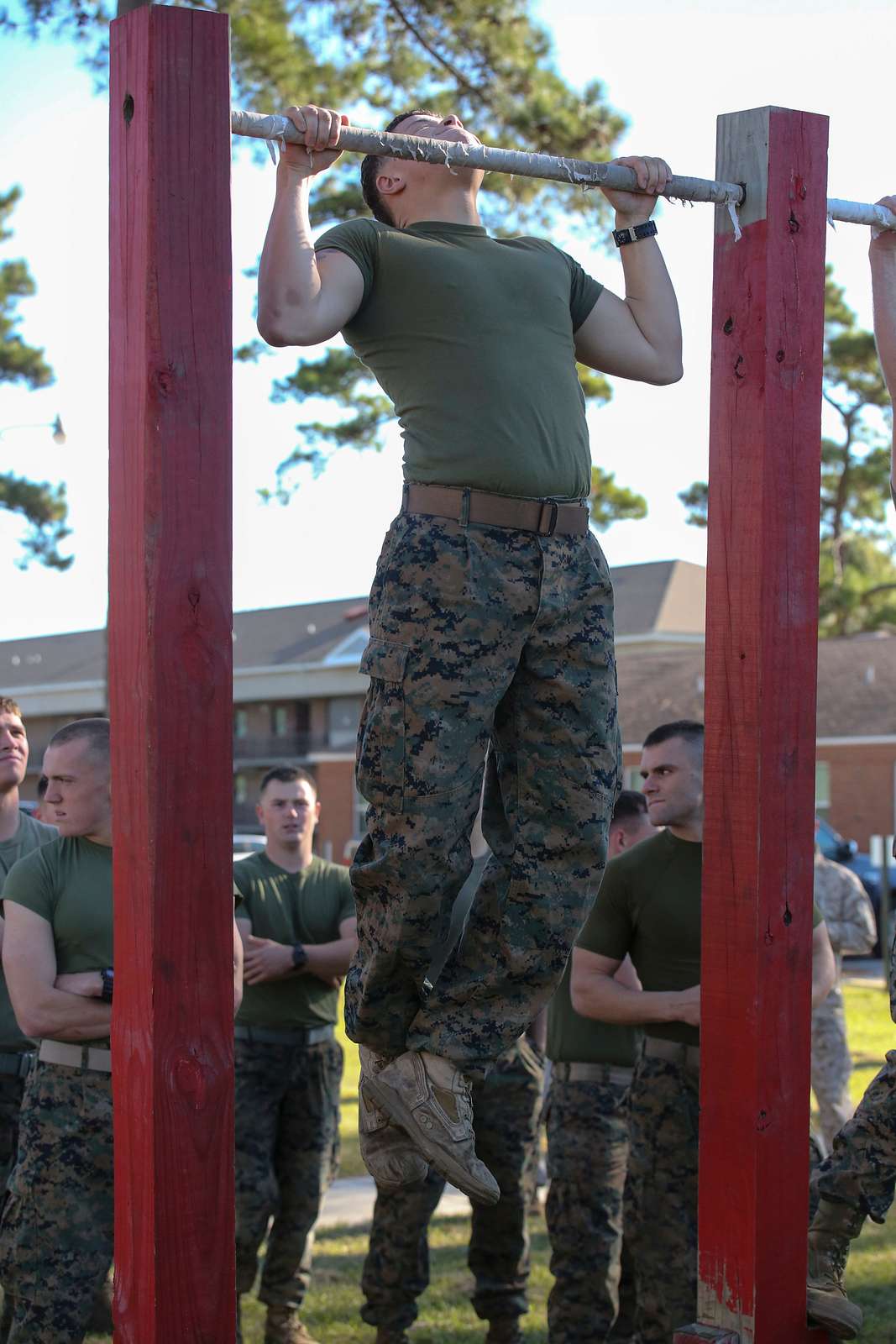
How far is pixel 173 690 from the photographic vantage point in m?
2.49

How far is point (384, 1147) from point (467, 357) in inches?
59.5

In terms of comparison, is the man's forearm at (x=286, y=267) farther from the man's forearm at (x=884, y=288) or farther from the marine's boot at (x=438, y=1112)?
the man's forearm at (x=884, y=288)

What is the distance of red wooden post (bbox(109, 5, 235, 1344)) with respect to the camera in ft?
8.04

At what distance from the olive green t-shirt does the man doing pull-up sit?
209 cm

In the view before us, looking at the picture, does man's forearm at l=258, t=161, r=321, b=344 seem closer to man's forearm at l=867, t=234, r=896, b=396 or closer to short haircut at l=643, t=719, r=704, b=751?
man's forearm at l=867, t=234, r=896, b=396

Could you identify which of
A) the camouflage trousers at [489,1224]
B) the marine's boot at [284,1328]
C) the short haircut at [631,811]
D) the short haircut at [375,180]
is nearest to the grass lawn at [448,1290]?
the marine's boot at [284,1328]

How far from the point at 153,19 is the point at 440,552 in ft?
3.36

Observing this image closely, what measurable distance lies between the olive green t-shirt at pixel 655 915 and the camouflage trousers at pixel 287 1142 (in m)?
1.51

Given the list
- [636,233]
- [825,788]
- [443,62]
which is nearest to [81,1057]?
[636,233]

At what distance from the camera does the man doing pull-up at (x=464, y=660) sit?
2.92 meters

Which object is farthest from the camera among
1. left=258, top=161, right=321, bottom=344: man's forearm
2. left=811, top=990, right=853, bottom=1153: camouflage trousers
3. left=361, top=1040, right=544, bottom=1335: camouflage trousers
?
left=811, top=990, right=853, bottom=1153: camouflage trousers

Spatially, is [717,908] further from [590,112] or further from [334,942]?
[590,112]

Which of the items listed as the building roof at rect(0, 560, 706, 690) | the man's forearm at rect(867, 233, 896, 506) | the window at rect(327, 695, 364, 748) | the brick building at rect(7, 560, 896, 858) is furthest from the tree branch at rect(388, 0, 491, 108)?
the window at rect(327, 695, 364, 748)

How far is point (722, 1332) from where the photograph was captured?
9.80 ft
